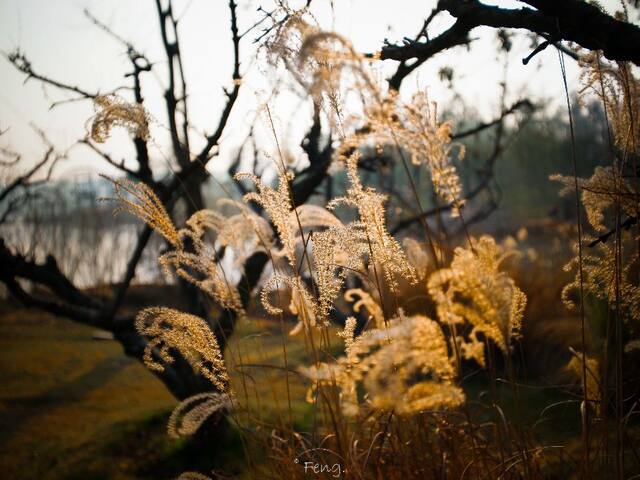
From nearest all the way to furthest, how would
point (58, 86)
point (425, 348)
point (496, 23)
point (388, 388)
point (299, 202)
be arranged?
point (388, 388)
point (425, 348)
point (496, 23)
point (58, 86)
point (299, 202)

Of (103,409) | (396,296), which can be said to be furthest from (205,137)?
(103,409)

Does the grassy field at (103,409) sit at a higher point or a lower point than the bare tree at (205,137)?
lower

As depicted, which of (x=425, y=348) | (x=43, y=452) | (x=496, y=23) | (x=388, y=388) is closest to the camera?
(x=388, y=388)

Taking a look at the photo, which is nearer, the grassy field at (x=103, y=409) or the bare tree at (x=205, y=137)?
the bare tree at (x=205, y=137)

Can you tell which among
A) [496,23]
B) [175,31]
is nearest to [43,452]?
[175,31]

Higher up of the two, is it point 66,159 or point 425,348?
point 66,159

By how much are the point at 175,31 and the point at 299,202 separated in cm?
111

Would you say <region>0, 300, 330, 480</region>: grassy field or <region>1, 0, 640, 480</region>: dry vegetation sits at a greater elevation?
<region>1, 0, 640, 480</region>: dry vegetation

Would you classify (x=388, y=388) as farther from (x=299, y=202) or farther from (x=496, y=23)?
(x=299, y=202)

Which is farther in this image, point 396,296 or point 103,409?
point 103,409

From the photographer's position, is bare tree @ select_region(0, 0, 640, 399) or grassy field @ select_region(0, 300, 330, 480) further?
grassy field @ select_region(0, 300, 330, 480)

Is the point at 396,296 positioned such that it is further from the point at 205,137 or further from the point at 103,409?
the point at 103,409

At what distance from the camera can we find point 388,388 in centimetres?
69

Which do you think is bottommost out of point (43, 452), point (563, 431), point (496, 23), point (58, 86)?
point (563, 431)
